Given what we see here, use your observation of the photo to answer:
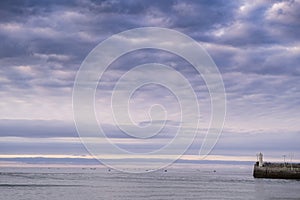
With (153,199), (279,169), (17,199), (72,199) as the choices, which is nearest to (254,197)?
(153,199)

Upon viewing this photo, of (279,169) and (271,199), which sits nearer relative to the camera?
(271,199)

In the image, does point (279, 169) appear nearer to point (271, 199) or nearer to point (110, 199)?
point (271, 199)

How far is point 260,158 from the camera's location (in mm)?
173375

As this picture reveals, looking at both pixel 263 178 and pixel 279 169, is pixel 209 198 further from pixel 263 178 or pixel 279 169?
pixel 263 178

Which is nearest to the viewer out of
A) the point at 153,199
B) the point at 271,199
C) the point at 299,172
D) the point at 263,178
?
the point at 153,199

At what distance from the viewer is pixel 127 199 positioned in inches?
Result: 3265

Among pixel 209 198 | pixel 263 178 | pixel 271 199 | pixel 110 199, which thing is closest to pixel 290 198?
pixel 271 199

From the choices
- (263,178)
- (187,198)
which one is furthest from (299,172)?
(187,198)

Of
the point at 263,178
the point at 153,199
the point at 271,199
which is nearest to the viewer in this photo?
the point at 153,199

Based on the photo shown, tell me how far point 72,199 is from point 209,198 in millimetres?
23414

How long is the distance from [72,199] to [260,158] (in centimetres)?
10394

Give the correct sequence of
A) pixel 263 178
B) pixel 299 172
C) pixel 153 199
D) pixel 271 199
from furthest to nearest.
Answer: pixel 263 178
pixel 299 172
pixel 271 199
pixel 153 199

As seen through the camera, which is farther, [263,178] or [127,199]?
[263,178]

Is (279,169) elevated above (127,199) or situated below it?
above
